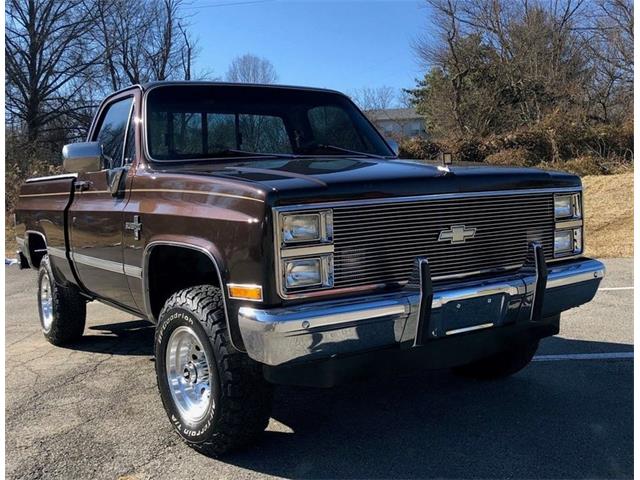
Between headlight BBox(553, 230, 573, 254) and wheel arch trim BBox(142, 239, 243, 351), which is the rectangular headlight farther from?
headlight BBox(553, 230, 573, 254)

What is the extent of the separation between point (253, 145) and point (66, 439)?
2138 millimetres

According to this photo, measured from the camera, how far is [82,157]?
4051 millimetres

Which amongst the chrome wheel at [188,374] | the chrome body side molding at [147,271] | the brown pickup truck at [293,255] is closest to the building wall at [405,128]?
the brown pickup truck at [293,255]

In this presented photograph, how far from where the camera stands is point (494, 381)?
4.30 metres

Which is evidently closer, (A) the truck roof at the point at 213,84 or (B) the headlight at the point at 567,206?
(B) the headlight at the point at 567,206

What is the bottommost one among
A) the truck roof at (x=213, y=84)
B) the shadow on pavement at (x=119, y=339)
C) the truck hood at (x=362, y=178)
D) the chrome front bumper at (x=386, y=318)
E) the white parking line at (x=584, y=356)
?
the white parking line at (x=584, y=356)

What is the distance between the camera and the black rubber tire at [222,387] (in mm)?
2988

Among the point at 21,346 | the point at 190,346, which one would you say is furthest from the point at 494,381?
the point at 21,346

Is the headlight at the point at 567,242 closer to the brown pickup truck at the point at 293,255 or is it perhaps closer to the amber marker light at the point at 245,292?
the brown pickup truck at the point at 293,255

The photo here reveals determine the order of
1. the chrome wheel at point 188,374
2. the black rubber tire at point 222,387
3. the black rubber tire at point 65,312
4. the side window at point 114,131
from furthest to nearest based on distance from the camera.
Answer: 1. the black rubber tire at point 65,312
2. the side window at point 114,131
3. the chrome wheel at point 188,374
4. the black rubber tire at point 222,387

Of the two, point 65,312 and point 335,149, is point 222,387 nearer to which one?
point 335,149

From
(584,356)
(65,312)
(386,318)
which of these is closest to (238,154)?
(386,318)

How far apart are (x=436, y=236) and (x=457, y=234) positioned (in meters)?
0.13

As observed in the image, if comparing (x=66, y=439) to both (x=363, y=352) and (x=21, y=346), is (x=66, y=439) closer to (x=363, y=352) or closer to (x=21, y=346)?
(x=363, y=352)
